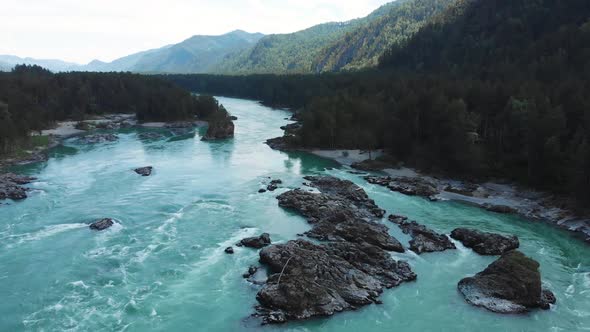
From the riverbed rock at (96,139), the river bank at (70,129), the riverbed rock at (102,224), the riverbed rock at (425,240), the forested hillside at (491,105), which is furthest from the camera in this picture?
the riverbed rock at (96,139)

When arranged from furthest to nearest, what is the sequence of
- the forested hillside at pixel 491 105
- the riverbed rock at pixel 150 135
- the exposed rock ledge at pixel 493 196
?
1. the riverbed rock at pixel 150 135
2. the forested hillside at pixel 491 105
3. the exposed rock ledge at pixel 493 196

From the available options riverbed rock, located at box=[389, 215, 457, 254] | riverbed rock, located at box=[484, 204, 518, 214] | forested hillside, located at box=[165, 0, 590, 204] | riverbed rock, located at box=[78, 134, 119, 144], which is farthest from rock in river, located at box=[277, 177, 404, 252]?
riverbed rock, located at box=[78, 134, 119, 144]

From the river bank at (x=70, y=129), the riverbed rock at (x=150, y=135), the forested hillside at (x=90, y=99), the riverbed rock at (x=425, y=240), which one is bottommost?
the riverbed rock at (x=150, y=135)

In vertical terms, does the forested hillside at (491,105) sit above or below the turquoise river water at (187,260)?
above

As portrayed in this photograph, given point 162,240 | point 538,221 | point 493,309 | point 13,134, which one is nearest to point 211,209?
point 162,240

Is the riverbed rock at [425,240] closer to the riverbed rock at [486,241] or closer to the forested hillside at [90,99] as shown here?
the riverbed rock at [486,241]

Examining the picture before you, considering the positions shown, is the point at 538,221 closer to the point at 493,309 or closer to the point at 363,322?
the point at 493,309

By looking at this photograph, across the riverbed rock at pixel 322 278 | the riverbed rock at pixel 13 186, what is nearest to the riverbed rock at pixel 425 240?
the riverbed rock at pixel 322 278

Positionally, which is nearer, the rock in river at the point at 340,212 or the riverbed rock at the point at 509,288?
the riverbed rock at the point at 509,288

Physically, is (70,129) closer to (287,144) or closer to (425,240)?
(287,144)
